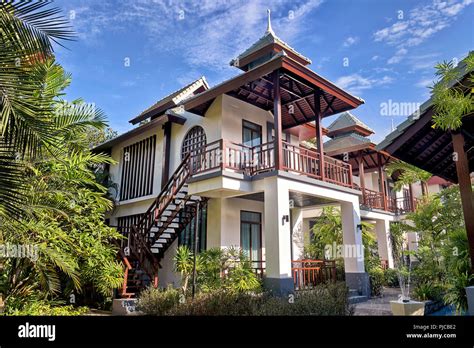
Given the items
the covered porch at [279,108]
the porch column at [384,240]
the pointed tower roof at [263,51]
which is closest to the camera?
the covered porch at [279,108]

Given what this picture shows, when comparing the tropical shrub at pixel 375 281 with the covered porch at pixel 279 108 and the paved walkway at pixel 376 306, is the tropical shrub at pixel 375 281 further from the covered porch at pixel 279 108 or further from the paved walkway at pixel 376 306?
the covered porch at pixel 279 108

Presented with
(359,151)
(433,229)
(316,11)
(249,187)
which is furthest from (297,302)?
(359,151)

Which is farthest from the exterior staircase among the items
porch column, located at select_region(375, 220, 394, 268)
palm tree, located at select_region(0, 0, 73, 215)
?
porch column, located at select_region(375, 220, 394, 268)

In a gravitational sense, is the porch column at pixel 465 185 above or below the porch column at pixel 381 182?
below

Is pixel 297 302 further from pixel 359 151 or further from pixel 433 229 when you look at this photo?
pixel 359 151

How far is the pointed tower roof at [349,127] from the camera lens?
17.9 metres

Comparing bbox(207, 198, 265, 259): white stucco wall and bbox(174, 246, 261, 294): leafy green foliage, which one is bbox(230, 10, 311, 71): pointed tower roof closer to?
bbox(207, 198, 265, 259): white stucco wall

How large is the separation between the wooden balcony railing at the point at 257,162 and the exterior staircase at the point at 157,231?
67 centimetres

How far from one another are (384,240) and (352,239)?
19.5 feet

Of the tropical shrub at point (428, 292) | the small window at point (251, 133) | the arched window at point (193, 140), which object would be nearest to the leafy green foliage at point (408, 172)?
the tropical shrub at point (428, 292)

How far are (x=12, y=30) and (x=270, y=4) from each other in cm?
486

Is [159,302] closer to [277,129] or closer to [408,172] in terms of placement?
[277,129]

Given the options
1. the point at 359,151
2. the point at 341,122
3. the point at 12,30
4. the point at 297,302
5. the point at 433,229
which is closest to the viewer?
the point at 12,30
